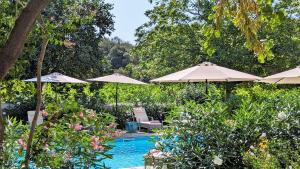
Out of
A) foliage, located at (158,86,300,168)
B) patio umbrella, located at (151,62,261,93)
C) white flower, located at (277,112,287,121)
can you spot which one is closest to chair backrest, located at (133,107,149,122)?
patio umbrella, located at (151,62,261,93)

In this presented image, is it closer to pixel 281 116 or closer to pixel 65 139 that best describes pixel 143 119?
pixel 281 116

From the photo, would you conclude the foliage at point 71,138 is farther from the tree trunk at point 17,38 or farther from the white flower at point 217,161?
the white flower at point 217,161

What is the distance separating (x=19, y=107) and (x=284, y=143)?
1250cm

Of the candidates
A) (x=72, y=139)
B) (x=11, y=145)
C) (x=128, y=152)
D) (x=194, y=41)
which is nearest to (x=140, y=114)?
(x=128, y=152)

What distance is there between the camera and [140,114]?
16.0m

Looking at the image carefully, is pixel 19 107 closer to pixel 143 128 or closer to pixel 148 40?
pixel 143 128

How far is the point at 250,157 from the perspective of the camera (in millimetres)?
4793

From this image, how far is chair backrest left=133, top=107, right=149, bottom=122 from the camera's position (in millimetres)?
15938

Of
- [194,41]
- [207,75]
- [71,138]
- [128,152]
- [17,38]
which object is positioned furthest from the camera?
[194,41]

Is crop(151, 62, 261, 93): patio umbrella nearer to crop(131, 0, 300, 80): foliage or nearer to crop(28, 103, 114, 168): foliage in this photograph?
crop(28, 103, 114, 168): foliage

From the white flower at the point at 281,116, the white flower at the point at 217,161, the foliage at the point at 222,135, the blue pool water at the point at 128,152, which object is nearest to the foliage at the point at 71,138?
the white flower at the point at 217,161

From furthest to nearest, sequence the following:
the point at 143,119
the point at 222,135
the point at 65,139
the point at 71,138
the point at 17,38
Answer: the point at 143,119 < the point at 222,135 < the point at 65,139 < the point at 71,138 < the point at 17,38

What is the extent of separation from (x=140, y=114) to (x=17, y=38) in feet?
48.5

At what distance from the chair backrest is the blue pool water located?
5.24 feet
